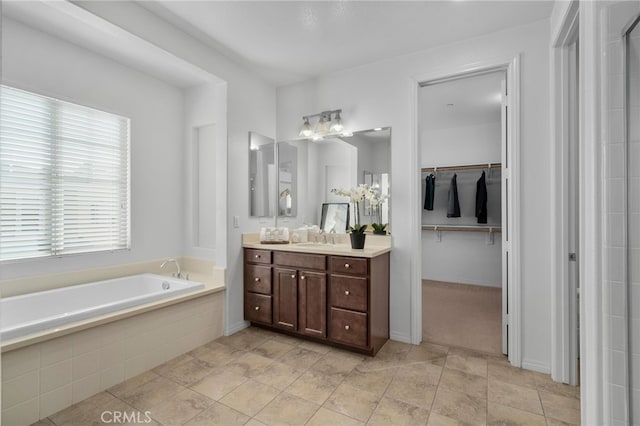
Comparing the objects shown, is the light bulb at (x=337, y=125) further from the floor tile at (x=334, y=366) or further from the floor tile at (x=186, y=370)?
the floor tile at (x=186, y=370)

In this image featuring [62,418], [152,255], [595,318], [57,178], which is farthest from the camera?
[152,255]

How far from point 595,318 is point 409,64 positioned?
2.36 m

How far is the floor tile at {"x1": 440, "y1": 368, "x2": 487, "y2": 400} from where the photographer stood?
2021mm

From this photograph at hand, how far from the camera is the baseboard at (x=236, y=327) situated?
2.92 metres

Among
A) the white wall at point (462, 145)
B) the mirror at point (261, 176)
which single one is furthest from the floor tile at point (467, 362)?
the white wall at point (462, 145)

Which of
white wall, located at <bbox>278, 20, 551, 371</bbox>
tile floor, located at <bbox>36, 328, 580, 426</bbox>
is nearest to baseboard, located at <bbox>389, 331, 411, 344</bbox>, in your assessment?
white wall, located at <bbox>278, 20, 551, 371</bbox>

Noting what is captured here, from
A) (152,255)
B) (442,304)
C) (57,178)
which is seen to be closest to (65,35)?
(57,178)

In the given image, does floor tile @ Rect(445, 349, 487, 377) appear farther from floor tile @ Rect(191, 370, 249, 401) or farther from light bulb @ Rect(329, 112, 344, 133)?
light bulb @ Rect(329, 112, 344, 133)

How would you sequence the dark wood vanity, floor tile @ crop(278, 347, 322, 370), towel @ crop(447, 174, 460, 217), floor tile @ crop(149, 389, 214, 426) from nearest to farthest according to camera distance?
floor tile @ crop(149, 389, 214, 426) < floor tile @ crop(278, 347, 322, 370) < the dark wood vanity < towel @ crop(447, 174, 460, 217)

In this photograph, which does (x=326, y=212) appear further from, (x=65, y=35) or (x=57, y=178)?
(x=65, y=35)

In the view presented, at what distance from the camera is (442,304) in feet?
12.8

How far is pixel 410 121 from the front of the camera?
2.77m

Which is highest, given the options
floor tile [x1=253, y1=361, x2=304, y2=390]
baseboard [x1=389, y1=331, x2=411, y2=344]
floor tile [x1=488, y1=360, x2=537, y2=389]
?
baseboard [x1=389, y1=331, x2=411, y2=344]

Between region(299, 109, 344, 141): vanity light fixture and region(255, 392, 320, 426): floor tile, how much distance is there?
232 centimetres
